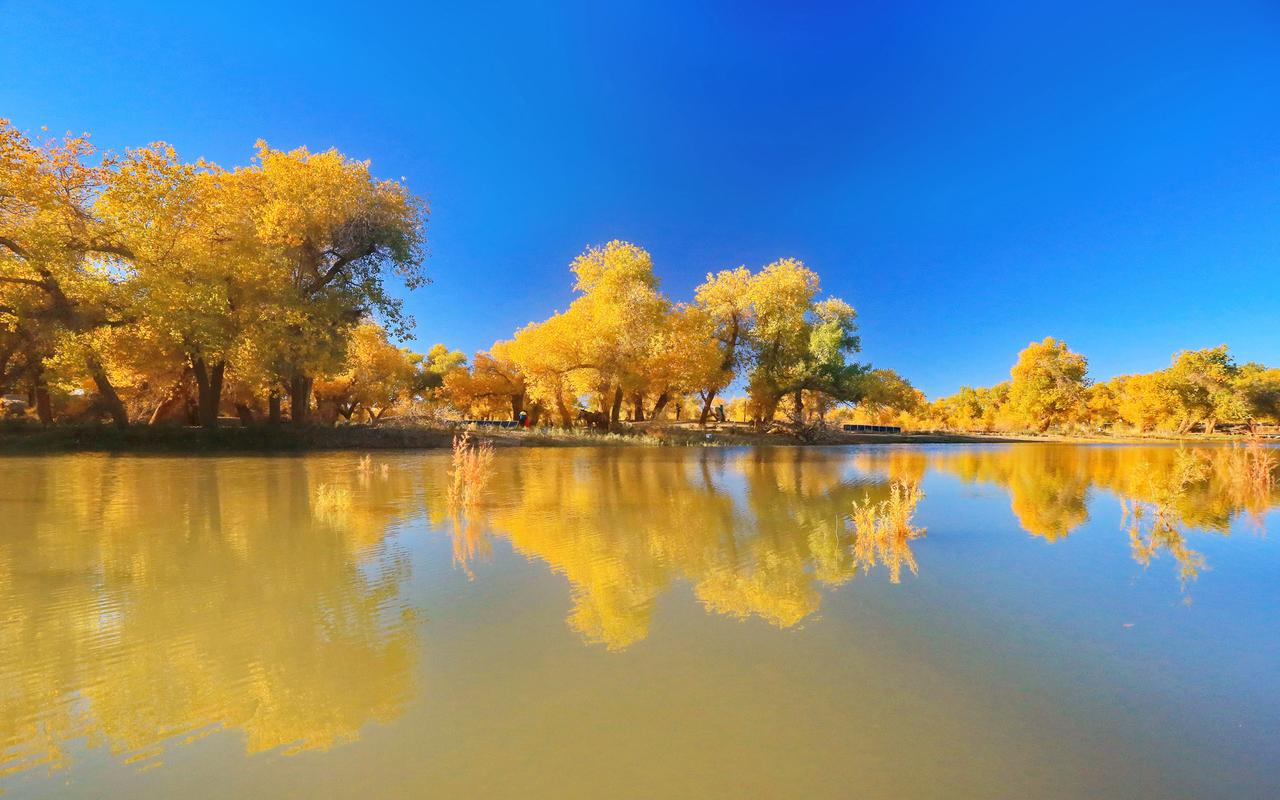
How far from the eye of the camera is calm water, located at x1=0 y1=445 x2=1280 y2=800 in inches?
89.9

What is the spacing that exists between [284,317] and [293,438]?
4516 millimetres

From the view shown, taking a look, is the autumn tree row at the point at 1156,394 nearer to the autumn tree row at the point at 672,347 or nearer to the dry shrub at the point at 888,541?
the autumn tree row at the point at 672,347

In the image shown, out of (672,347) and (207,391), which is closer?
(207,391)

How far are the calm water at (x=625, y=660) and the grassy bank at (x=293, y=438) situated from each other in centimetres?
1363

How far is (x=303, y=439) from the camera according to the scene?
68.3 ft

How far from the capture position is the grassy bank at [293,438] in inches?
691

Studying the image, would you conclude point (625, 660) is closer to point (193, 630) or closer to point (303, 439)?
point (193, 630)

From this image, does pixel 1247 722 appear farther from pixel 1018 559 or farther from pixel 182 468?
pixel 182 468

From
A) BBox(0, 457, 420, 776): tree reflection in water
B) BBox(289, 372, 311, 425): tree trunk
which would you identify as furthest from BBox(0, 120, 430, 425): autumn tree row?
BBox(0, 457, 420, 776): tree reflection in water

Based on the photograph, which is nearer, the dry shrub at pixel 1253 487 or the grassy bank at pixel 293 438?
the dry shrub at pixel 1253 487

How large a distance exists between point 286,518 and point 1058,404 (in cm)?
5964

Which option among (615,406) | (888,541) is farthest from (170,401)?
(888,541)

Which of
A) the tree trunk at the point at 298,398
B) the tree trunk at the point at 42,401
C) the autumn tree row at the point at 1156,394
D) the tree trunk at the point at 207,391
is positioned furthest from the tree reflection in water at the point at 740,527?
the autumn tree row at the point at 1156,394

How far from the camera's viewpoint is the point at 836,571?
17.3 feet
